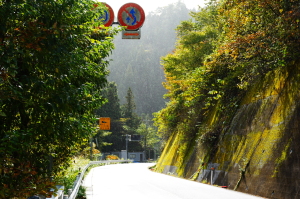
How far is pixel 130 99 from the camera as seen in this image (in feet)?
407

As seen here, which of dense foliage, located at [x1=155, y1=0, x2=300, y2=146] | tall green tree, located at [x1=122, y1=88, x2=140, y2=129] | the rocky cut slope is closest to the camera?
the rocky cut slope

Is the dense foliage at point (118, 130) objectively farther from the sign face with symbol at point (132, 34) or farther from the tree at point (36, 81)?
the tree at point (36, 81)

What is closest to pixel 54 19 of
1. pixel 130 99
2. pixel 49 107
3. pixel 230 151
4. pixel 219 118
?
pixel 49 107

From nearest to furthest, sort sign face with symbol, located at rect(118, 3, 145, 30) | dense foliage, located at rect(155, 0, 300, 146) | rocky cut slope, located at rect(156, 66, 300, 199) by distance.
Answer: rocky cut slope, located at rect(156, 66, 300, 199), dense foliage, located at rect(155, 0, 300, 146), sign face with symbol, located at rect(118, 3, 145, 30)

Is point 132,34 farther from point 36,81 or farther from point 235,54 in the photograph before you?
point 36,81

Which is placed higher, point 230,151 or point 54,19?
point 54,19

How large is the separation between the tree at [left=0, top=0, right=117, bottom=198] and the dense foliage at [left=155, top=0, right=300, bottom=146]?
746 centimetres

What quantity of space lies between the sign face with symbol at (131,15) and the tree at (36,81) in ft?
34.3

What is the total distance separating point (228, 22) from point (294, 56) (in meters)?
3.27

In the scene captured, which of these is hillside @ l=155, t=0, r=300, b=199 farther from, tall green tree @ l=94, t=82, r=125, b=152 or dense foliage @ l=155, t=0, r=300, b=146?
tall green tree @ l=94, t=82, r=125, b=152

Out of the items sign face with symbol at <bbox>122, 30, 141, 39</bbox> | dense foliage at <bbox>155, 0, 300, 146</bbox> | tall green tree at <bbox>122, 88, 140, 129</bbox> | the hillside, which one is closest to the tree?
dense foliage at <bbox>155, 0, 300, 146</bbox>

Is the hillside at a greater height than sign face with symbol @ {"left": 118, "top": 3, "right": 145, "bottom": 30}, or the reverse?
sign face with symbol @ {"left": 118, "top": 3, "right": 145, "bottom": 30}

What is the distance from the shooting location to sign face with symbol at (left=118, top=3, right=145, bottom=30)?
1898 centimetres

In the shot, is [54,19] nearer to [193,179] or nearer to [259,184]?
[259,184]
